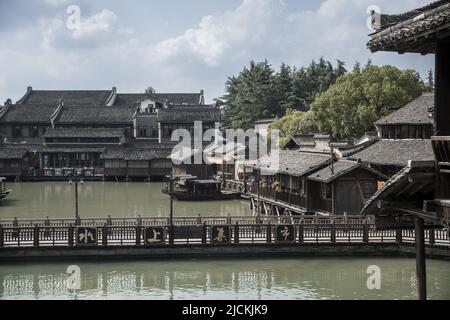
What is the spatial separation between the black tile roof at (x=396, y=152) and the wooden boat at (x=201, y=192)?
16.0m

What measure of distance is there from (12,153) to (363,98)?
145 feet

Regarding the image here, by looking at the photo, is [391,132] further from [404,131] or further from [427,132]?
[427,132]

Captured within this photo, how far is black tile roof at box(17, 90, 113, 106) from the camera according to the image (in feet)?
341

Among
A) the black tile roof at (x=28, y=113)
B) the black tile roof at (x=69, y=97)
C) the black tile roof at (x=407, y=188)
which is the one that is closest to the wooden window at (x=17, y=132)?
the black tile roof at (x=28, y=113)

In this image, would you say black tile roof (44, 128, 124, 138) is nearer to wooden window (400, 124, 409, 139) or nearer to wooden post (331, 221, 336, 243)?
wooden window (400, 124, 409, 139)

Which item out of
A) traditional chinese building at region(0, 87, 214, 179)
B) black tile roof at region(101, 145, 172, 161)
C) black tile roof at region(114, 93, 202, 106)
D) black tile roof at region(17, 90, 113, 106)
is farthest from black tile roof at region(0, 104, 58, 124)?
black tile roof at region(101, 145, 172, 161)

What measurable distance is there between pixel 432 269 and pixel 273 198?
19037 millimetres

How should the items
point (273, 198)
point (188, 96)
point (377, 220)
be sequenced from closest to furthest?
point (377, 220)
point (273, 198)
point (188, 96)

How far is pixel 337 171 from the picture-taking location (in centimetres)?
3634

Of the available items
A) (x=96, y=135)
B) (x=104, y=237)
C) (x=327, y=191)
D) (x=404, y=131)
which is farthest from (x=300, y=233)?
(x=96, y=135)
